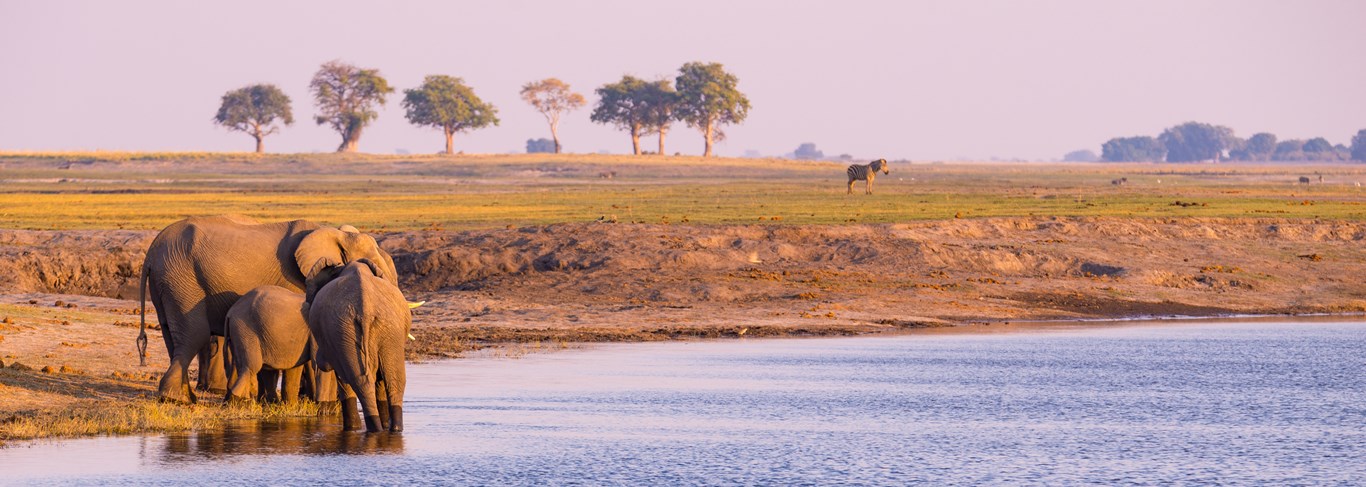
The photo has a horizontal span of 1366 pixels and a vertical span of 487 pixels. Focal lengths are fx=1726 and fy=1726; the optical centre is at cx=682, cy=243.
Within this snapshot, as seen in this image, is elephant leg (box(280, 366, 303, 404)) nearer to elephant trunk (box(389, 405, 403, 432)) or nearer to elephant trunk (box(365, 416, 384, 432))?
elephant trunk (box(365, 416, 384, 432))

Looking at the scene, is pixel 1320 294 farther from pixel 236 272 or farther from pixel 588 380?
pixel 236 272

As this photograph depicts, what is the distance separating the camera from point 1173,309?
3738 cm

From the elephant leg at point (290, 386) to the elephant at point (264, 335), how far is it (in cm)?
37

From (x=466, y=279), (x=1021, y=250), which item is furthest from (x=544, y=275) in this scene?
(x=1021, y=250)

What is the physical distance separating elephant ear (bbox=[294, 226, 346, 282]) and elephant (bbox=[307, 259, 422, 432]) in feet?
3.87

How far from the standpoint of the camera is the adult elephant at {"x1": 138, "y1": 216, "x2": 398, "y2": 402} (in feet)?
63.3

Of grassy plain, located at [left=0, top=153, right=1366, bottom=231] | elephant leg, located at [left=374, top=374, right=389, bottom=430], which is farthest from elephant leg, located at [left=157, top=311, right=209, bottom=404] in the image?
grassy plain, located at [left=0, top=153, right=1366, bottom=231]

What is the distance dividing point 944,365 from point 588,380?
575cm

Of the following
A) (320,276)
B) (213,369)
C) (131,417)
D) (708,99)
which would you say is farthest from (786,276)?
(708,99)

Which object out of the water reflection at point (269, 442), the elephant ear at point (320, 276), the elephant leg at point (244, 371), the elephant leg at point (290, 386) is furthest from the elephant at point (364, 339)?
the elephant leg at point (290, 386)

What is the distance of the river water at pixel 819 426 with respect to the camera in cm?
1574

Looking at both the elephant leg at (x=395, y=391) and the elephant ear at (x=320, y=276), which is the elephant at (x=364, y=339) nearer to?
the elephant leg at (x=395, y=391)

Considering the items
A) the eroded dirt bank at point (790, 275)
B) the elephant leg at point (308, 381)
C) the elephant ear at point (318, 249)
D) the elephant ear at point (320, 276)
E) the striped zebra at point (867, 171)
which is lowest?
the eroded dirt bank at point (790, 275)

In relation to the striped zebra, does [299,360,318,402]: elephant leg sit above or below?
below
